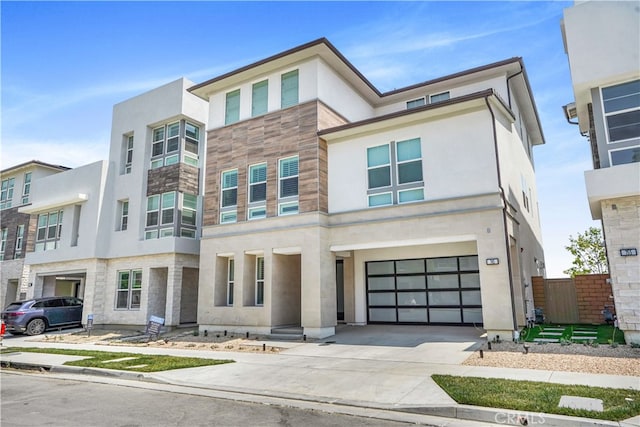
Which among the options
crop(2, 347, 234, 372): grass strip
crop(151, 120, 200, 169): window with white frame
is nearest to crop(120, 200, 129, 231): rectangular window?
crop(151, 120, 200, 169): window with white frame

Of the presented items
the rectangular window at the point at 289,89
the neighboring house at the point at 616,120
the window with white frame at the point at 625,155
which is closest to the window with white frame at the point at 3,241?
the rectangular window at the point at 289,89

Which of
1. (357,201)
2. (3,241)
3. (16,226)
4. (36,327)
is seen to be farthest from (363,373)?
(3,241)

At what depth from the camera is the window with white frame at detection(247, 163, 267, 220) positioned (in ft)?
55.0

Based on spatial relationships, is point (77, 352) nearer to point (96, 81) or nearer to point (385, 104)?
point (96, 81)

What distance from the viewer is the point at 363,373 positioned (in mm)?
8695

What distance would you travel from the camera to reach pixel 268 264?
15859 mm

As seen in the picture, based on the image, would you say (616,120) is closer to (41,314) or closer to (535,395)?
(535,395)

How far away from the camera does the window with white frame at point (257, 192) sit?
55.0 feet

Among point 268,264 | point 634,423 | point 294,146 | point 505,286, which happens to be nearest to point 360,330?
point 268,264

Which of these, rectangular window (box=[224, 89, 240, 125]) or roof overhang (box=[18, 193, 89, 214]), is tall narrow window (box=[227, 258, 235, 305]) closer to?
rectangular window (box=[224, 89, 240, 125])

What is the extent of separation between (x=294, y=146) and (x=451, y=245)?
7.07 metres

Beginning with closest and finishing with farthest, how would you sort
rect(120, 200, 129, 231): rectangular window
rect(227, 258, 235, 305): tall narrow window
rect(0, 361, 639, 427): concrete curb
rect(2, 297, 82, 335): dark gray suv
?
1. rect(0, 361, 639, 427): concrete curb
2. rect(227, 258, 235, 305): tall narrow window
3. rect(2, 297, 82, 335): dark gray suv
4. rect(120, 200, 129, 231): rectangular window

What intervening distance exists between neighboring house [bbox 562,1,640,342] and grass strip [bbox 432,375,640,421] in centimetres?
542

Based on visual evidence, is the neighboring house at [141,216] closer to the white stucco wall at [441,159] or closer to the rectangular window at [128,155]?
the rectangular window at [128,155]
